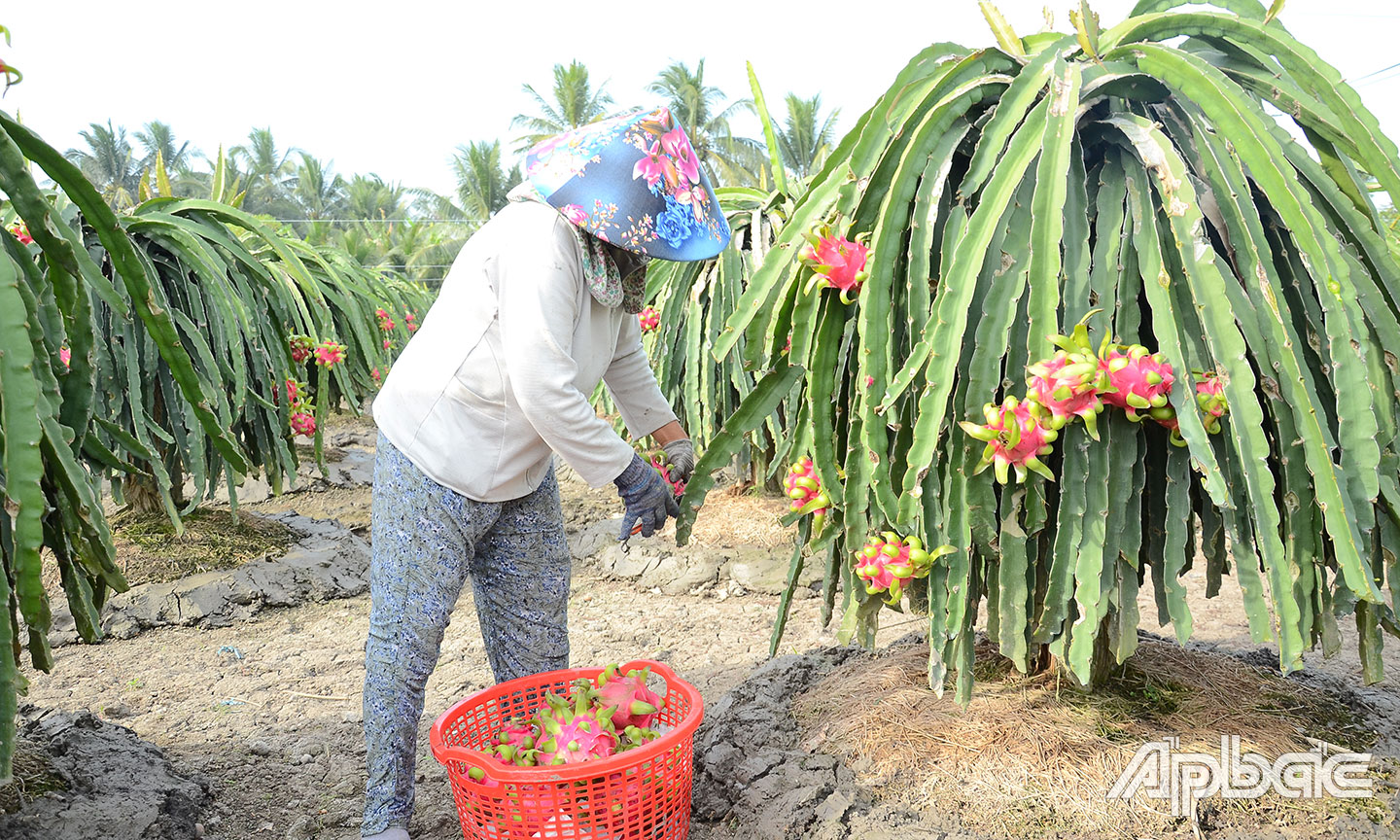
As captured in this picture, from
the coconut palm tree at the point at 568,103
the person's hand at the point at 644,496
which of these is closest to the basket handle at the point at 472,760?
the person's hand at the point at 644,496

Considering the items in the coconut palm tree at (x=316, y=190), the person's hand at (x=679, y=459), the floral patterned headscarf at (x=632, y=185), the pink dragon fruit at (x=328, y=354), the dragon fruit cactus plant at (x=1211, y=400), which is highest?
the coconut palm tree at (x=316, y=190)

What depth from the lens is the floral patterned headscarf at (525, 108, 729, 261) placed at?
2.08 metres

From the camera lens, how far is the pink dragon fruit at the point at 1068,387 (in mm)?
1681

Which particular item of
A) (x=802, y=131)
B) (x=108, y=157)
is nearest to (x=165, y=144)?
Result: (x=108, y=157)

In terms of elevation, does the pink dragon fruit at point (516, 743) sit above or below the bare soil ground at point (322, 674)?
above

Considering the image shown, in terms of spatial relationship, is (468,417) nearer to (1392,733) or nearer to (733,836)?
(733,836)

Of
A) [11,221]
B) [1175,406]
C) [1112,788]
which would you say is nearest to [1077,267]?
[1175,406]

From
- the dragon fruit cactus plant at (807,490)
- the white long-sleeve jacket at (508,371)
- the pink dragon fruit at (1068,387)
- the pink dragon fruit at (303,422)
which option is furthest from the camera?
the pink dragon fruit at (303,422)

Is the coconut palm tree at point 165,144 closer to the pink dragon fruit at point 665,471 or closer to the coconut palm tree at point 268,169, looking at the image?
the coconut palm tree at point 268,169

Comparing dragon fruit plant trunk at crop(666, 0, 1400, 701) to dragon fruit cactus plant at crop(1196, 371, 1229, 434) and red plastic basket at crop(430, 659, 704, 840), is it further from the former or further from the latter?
red plastic basket at crop(430, 659, 704, 840)

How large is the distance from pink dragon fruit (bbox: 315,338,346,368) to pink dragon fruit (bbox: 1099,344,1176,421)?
398cm

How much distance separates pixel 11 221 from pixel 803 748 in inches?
151

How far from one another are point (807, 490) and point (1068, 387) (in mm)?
682

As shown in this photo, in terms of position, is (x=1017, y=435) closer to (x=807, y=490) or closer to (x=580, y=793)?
(x=807, y=490)
